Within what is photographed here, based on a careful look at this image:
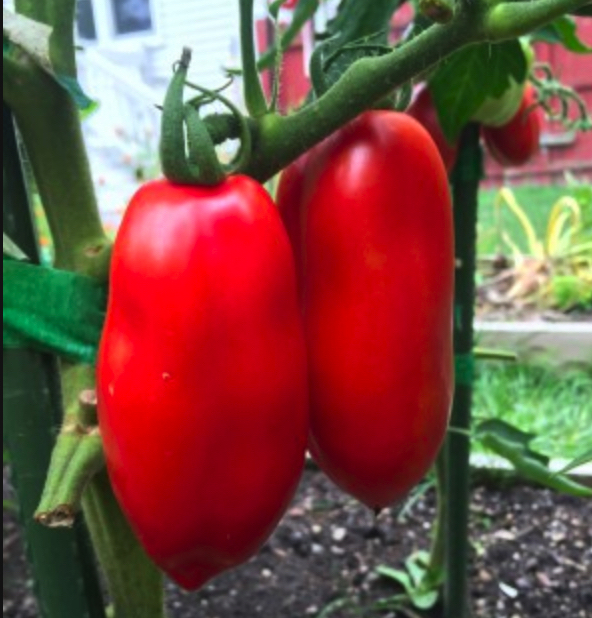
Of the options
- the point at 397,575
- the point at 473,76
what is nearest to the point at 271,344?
the point at 473,76

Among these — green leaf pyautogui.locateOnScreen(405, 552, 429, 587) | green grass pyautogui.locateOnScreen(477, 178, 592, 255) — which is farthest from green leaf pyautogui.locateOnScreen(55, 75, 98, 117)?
green grass pyautogui.locateOnScreen(477, 178, 592, 255)

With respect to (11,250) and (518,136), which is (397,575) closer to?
(518,136)

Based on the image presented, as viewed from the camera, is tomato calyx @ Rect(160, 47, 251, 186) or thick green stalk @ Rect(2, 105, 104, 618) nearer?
tomato calyx @ Rect(160, 47, 251, 186)

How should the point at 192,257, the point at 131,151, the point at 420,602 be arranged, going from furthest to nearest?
the point at 131,151, the point at 420,602, the point at 192,257

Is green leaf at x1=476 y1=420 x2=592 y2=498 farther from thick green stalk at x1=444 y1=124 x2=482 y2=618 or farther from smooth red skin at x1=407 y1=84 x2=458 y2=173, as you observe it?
smooth red skin at x1=407 y1=84 x2=458 y2=173

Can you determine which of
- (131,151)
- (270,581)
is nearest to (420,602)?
(270,581)

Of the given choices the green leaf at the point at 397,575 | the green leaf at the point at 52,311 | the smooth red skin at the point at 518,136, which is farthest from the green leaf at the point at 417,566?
the green leaf at the point at 52,311

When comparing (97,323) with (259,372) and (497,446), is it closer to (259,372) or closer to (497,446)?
(259,372)
